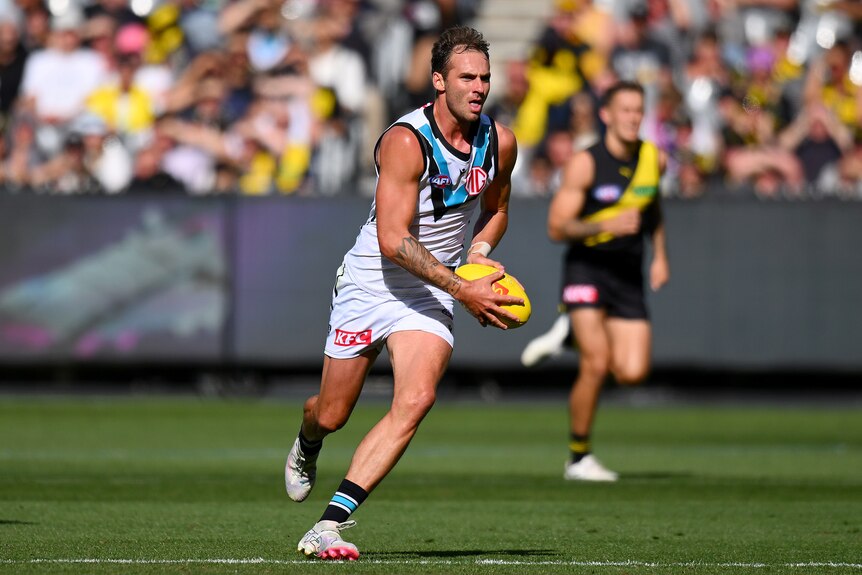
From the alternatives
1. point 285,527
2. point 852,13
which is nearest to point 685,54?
point 852,13

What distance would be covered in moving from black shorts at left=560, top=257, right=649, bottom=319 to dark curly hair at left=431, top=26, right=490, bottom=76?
4.37 metres

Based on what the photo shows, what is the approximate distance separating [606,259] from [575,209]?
1.45 feet

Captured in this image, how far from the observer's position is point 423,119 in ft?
25.2

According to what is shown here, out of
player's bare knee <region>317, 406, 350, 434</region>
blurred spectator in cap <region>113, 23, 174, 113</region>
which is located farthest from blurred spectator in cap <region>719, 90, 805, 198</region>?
player's bare knee <region>317, 406, 350, 434</region>

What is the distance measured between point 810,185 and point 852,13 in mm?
3287

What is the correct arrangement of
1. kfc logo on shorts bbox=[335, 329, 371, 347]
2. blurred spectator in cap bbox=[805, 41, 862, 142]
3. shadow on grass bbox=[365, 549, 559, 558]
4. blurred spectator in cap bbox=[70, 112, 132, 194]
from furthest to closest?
blurred spectator in cap bbox=[805, 41, 862, 142], blurred spectator in cap bbox=[70, 112, 132, 194], kfc logo on shorts bbox=[335, 329, 371, 347], shadow on grass bbox=[365, 549, 559, 558]

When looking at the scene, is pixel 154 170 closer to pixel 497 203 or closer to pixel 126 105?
pixel 126 105

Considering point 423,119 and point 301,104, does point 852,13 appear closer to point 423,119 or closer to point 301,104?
point 301,104

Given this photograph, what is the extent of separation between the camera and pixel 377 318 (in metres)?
7.73

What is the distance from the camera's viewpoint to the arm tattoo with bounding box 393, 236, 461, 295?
738 centimetres

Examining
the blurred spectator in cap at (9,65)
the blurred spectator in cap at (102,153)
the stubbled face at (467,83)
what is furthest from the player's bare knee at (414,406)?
the blurred spectator in cap at (9,65)

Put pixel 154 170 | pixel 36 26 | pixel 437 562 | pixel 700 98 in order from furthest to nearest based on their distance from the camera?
pixel 36 26, pixel 700 98, pixel 154 170, pixel 437 562

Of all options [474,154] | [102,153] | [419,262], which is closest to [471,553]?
[419,262]

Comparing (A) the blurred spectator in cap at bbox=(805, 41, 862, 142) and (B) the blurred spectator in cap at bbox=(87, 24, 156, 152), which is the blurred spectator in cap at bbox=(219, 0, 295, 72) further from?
(A) the blurred spectator in cap at bbox=(805, 41, 862, 142)
